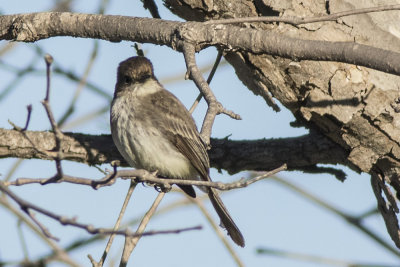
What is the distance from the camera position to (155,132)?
5.41 m

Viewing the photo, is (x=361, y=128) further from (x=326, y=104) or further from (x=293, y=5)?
(x=293, y=5)

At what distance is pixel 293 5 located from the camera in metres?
4.50

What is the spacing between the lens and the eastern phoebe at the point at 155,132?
17.3ft

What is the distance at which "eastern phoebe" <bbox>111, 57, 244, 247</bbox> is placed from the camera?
5.28 meters

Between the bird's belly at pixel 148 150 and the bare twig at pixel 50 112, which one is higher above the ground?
the bird's belly at pixel 148 150

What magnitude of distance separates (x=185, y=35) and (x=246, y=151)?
5.12 ft

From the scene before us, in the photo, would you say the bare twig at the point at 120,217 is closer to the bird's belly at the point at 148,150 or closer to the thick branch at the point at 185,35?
the bird's belly at the point at 148,150

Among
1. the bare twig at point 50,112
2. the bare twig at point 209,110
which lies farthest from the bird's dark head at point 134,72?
the bare twig at point 50,112

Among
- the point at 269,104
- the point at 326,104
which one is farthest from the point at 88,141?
the point at 326,104

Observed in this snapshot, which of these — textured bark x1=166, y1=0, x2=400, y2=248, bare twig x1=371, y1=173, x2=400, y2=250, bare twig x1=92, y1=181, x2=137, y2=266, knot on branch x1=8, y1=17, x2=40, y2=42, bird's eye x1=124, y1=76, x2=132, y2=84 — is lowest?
bare twig x1=92, y1=181, x2=137, y2=266

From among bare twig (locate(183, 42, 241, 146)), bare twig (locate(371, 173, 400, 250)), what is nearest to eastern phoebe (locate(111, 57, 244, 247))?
bare twig (locate(371, 173, 400, 250))

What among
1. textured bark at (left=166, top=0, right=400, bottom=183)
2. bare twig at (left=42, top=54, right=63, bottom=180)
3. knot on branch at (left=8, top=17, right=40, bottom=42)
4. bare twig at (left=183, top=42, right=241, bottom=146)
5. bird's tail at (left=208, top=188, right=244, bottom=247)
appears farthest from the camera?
bird's tail at (left=208, top=188, right=244, bottom=247)

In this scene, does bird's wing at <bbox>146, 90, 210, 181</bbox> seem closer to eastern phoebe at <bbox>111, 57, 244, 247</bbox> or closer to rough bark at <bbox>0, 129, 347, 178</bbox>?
eastern phoebe at <bbox>111, 57, 244, 247</bbox>

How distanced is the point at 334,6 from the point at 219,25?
2.65ft
